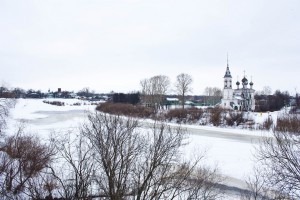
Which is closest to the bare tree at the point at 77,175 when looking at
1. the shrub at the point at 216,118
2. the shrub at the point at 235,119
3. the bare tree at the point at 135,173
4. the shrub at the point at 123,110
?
the bare tree at the point at 135,173

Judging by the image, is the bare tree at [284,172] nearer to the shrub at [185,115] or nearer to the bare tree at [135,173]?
the bare tree at [135,173]

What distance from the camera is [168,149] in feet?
36.1

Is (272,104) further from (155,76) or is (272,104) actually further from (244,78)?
(155,76)

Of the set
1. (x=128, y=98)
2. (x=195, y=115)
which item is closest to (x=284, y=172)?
(x=195, y=115)

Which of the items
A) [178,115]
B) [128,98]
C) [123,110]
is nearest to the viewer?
[123,110]

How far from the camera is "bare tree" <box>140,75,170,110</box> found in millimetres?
77312

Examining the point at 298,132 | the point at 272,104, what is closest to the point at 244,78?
the point at 272,104

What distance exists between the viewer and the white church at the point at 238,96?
2918 inches

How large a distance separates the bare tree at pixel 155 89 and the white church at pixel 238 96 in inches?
595

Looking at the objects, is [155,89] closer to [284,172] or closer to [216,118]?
[216,118]

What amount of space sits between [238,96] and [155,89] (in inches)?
800

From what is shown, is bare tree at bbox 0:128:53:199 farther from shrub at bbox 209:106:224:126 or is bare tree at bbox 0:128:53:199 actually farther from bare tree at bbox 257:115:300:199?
shrub at bbox 209:106:224:126

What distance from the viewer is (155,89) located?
8050cm

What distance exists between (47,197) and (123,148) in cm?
296
